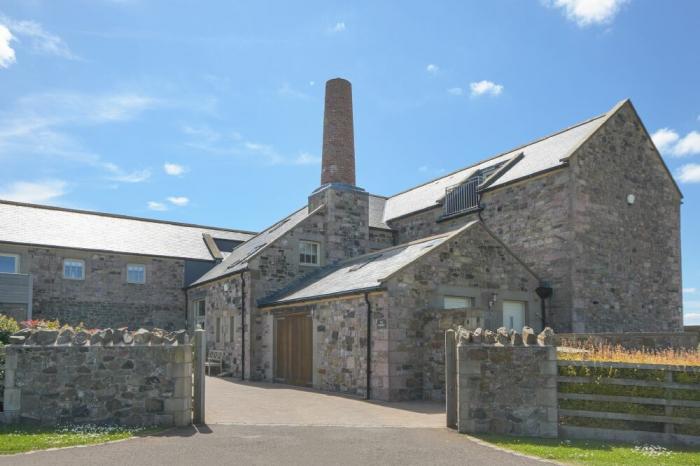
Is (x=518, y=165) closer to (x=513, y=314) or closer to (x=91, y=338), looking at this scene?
(x=513, y=314)

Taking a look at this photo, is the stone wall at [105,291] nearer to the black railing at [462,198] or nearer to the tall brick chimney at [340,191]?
the tall brick chimney at [340,191]

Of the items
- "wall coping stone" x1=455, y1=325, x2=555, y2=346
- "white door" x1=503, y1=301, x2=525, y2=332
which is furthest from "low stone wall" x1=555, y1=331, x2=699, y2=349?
"wall coping stone" x1=455, y1=325, x2=555, y2=346

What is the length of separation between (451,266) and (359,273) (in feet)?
10.9

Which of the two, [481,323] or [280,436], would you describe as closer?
[280,436]

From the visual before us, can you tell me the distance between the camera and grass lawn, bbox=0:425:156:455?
928 centimetres

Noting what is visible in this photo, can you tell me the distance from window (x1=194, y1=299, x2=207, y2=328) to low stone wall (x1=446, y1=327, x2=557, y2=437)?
19770 mm

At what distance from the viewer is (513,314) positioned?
63.4 feet

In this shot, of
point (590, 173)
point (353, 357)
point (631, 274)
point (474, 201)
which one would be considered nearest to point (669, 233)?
point (631, 274)

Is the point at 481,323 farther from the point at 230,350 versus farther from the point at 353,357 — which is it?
the point at 230,350

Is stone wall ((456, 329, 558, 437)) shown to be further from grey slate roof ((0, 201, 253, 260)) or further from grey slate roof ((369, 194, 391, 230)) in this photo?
grey slate roof ((0, 201, 253, 260))

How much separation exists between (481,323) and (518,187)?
8.99 metres

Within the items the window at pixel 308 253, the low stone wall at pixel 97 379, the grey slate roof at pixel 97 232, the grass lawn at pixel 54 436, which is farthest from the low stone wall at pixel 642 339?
the grey slate roof at pixel 97 232

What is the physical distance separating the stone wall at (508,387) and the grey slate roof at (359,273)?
18.4 ft

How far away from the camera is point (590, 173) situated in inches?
843
